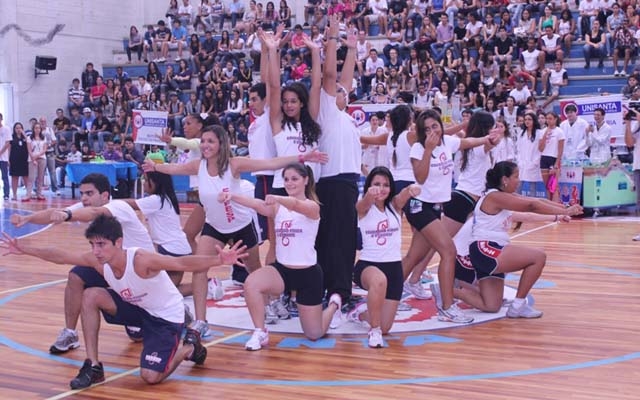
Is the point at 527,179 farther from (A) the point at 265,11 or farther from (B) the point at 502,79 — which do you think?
(A) the point at 265,11

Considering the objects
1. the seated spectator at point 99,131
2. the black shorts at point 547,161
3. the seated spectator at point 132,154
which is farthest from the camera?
the seated spectator at point 99,131

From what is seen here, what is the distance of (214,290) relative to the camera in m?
7.65

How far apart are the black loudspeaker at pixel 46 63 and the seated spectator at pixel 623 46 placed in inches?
581

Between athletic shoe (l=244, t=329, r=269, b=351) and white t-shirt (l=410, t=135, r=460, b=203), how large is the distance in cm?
170

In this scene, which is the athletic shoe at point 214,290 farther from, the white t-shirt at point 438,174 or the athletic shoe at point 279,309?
the white t-shirt at point 438,174

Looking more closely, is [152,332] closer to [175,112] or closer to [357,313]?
[357,313]

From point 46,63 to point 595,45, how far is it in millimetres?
14383

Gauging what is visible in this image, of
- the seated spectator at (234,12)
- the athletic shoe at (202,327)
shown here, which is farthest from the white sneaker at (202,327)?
the seated spectator at (234,12)

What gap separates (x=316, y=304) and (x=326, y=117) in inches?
56.8

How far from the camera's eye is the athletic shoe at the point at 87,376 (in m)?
4.98

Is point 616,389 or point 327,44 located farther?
point 327,44

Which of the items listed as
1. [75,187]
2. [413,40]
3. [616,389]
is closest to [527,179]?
[413,40]

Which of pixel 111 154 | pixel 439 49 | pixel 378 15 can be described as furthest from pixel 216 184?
pixel 378 15

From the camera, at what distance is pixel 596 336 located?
6.09m
